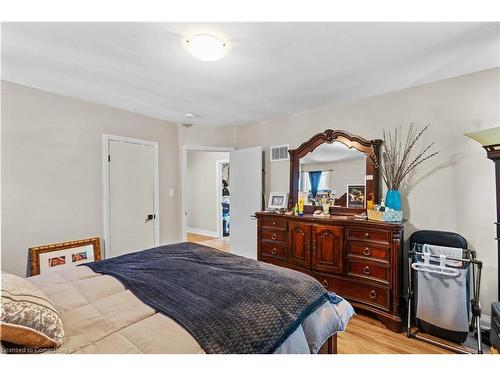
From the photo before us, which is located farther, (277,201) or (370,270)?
(277,201)

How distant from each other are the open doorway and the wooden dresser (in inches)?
135

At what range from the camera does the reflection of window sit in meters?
3.37

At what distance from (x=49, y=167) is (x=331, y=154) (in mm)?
3292

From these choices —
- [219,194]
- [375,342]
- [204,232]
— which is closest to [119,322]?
[375,342]

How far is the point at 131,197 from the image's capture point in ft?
11.7

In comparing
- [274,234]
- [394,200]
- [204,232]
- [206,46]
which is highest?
[206,46]

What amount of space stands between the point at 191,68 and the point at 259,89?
801 millimetres

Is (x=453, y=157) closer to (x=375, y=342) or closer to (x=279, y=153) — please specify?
(x=375, y=342)

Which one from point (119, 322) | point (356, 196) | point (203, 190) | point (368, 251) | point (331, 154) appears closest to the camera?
point (119, 322)

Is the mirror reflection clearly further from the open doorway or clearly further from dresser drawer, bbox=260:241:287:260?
the open doorway

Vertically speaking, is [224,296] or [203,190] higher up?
[203,190]

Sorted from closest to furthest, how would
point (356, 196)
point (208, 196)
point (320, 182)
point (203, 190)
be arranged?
point (356, 196), point (320, 182), point (208, 196), point (203, 190)
